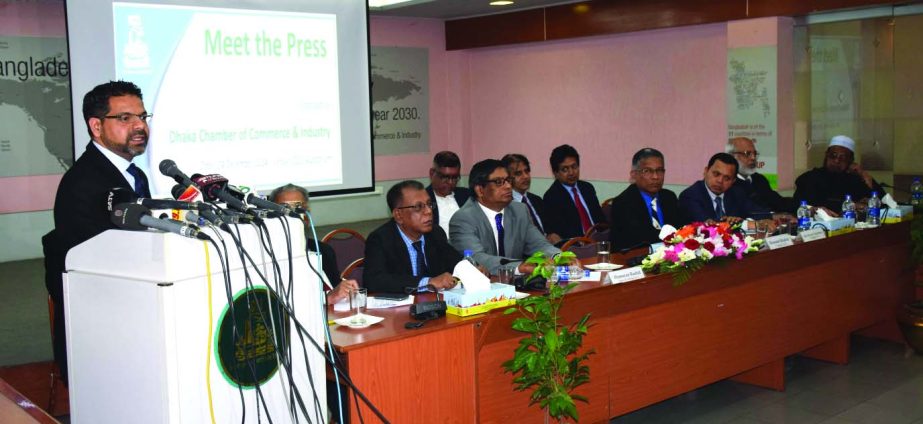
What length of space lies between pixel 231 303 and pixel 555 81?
→ 9.61 m

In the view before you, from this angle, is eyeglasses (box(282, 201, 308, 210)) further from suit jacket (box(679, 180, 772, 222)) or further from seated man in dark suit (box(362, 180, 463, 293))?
suit jacket (box(679, 180, 772, 222))

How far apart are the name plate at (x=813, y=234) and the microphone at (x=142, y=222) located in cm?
395

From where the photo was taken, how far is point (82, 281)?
1963 millimetres

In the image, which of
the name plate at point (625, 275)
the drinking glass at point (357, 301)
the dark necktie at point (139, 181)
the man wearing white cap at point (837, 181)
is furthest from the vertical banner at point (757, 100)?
the dark necktie at point (139, 181)

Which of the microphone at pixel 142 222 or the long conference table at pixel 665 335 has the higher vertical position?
the microphone at pixel 142 222

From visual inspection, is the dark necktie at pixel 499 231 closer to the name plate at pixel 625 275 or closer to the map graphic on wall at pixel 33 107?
the name plate at pixel 625 275

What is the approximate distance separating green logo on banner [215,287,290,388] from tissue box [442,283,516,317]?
138 cm

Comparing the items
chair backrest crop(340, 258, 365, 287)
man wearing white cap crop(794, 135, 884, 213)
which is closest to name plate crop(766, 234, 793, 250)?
man wearing white cap crop(794, 135, 884, 213)

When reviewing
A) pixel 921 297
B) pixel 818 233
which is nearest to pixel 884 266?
pixel 921 297

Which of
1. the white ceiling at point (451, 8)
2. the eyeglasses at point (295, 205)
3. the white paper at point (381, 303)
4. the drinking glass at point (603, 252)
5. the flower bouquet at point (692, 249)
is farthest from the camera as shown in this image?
the white ceiling at point (451, 8)

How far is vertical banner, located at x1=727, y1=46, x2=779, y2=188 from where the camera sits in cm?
848

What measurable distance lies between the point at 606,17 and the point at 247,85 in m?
5.49

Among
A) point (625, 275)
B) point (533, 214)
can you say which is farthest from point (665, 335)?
point (533, 214)

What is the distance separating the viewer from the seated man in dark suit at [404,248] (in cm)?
392
